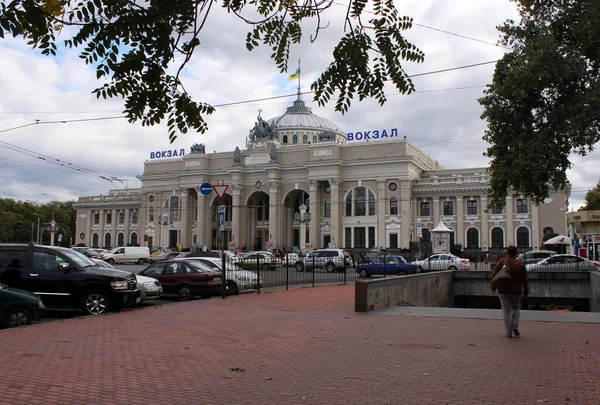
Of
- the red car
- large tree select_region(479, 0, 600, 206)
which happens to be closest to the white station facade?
large tree select_region(479, 0, 600, 206)

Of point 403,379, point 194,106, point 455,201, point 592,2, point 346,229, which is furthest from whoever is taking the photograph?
point 346,229

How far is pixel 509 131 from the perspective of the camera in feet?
76.3

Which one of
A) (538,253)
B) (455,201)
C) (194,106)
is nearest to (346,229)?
(455,201)

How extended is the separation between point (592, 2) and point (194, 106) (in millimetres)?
15753

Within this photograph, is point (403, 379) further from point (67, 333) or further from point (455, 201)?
point (455, 201)

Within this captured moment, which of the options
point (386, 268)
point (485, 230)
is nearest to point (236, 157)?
point (485, 230)

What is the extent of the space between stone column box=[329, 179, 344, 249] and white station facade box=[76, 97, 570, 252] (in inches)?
5.1

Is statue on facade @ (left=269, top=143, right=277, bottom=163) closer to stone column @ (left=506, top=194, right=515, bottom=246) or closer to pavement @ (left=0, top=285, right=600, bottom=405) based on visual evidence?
stone column @ (left=506, top=194, right=515, bottom=246)

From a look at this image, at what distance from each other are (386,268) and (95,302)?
2292cm

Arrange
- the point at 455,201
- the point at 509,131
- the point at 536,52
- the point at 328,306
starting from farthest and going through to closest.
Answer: the point at 455,201, the point at 509,131, the point at 536,52, the point at 328,306

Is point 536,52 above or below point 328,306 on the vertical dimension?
above

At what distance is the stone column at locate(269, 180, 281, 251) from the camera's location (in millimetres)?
Answer: 68875

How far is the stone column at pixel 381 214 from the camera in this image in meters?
62.4

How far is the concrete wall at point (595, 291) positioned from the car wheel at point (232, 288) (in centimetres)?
1295
